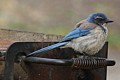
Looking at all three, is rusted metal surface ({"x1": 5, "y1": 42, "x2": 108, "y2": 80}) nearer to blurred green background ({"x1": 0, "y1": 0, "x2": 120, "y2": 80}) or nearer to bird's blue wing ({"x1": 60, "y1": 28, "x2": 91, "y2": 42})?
bird's blue wing ({"x1": 60, "y1": 28, "x2": 91, "y2": 42})

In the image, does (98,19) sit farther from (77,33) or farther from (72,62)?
(72,62)

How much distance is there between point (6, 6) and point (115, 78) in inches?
149

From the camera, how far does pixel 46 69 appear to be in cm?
321

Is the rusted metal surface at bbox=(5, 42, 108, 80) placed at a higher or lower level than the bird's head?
lower

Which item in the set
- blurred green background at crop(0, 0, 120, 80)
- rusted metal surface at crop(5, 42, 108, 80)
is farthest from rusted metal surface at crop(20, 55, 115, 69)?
blurred green background at crop(0, 0, 120, 80)

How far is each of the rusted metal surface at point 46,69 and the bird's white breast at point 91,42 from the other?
0.42 metres

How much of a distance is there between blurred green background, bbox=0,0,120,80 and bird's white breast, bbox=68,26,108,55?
3.96m

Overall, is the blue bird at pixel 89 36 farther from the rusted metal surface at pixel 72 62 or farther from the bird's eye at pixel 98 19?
the rusted metal surface at pixel 72 62

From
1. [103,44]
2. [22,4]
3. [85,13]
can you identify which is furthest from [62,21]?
[103,44]

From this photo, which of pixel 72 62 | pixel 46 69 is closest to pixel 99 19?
pixel 46 69

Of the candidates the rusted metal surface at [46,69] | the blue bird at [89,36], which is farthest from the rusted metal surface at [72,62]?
the blue bird at [89,36]

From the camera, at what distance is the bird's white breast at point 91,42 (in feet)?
13.0

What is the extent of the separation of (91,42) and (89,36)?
10 centimetres

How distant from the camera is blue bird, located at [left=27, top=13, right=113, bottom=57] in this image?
4.00 m
